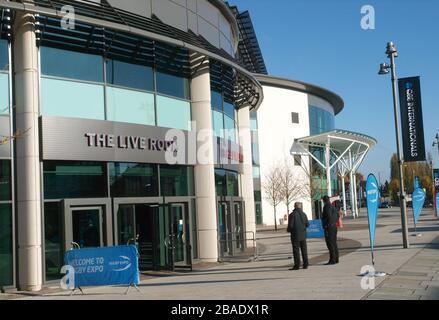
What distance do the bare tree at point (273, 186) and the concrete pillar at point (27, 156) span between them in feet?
114

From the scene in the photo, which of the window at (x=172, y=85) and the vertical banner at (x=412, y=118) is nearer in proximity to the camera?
the window at (x=172, y=85)

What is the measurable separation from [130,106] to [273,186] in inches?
1323

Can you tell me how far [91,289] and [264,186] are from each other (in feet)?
128

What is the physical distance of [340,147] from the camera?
5784 cm

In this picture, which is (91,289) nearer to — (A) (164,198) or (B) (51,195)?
(B) (51,195)

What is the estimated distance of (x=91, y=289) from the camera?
1271 cm

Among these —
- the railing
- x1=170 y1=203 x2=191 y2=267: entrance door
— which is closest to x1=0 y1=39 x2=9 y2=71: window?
x1=170 y1=203 x2=191 y2=267: entrance door

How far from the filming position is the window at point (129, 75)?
1556cm

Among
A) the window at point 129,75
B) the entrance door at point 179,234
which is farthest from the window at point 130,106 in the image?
the entrance door at point 179,234

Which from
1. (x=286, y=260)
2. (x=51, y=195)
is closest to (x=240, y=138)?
(x=286, y=260)

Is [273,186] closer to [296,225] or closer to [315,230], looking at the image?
[315,230]

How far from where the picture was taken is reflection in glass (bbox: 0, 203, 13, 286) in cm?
1292

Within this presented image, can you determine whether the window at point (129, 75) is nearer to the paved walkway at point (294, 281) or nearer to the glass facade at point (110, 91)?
the glass facade at point (110, 91)

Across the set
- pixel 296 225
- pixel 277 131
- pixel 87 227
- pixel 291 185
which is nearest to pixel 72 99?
pixel 87 227
